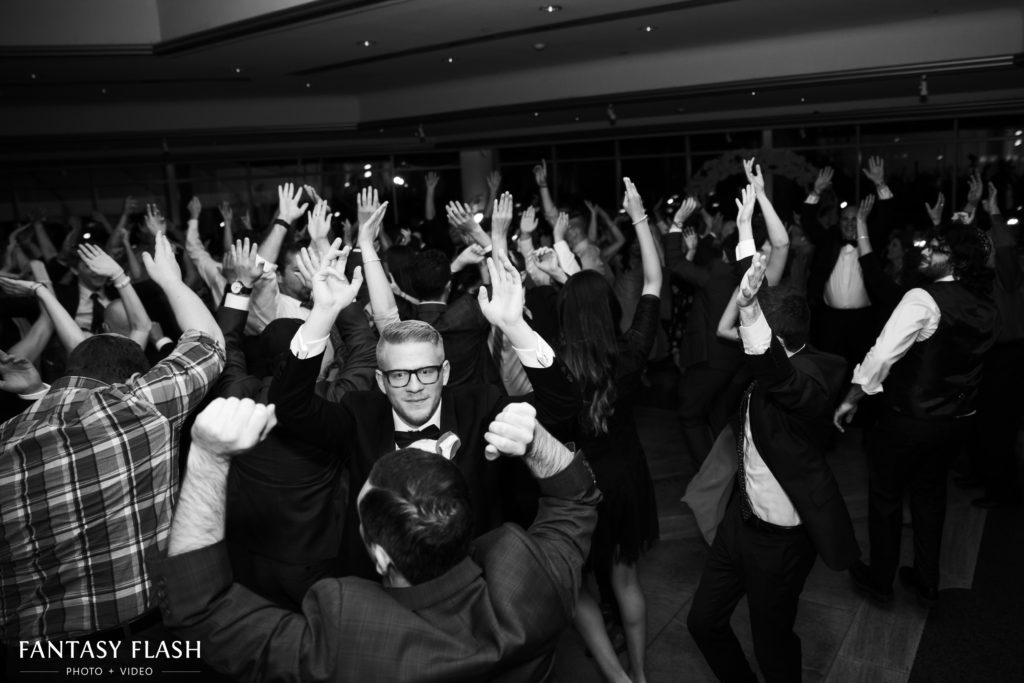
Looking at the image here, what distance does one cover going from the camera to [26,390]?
2.38m

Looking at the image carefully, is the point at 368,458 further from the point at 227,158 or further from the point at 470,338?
the point at 227,158

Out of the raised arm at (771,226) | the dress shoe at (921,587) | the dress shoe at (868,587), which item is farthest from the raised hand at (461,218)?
the dress shoe at (921,587)

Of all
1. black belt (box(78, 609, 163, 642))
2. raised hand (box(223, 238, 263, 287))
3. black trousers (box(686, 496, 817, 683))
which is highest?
raised hand (box(223, 238, 263, 287))

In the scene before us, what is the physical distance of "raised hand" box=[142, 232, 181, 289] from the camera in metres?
2.21

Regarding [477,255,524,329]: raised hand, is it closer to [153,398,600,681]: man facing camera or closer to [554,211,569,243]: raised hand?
[153,398,600,681]: man facing camera

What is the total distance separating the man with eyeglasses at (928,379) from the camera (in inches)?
119

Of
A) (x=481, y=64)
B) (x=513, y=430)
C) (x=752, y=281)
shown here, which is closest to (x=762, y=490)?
(x=752, y=281)

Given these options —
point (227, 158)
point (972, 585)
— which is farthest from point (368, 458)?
point (227, 158)

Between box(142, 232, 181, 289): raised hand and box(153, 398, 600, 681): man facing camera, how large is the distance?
1056 mm

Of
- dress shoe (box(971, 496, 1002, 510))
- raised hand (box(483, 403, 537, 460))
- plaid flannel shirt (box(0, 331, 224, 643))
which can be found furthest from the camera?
dress shoe (box(971, 496, 1002, 510))

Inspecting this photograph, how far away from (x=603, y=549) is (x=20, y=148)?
11.6 m

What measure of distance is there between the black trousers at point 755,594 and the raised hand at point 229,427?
5.70 feet

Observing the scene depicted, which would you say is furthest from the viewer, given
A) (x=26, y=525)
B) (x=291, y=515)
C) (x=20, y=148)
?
(x=20, y=148)

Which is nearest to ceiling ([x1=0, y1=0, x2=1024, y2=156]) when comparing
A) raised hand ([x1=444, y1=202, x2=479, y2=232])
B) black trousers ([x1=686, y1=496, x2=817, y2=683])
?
raised hand ([x1=444, y1=202, x2=479, y2=232])
